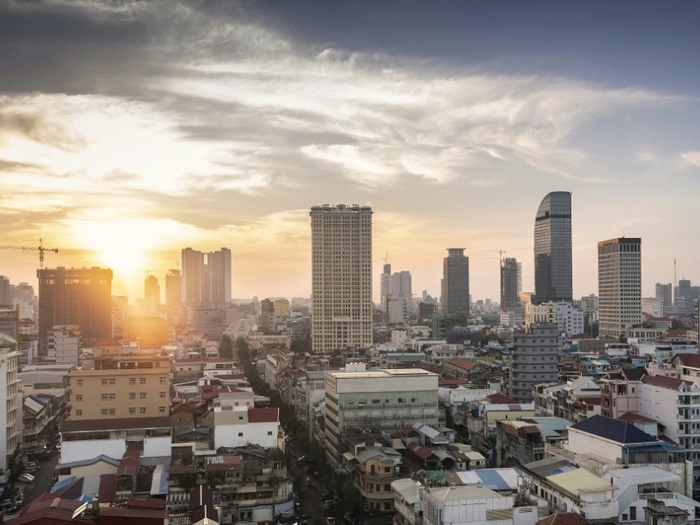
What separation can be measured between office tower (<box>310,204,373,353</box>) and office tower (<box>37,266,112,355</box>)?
2433 centimetres

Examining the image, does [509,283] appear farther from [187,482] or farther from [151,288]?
[187,482]

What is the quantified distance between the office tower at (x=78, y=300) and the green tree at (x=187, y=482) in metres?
54.9

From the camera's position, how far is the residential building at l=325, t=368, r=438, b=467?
2445cm

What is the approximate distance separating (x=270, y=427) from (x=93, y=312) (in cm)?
5521

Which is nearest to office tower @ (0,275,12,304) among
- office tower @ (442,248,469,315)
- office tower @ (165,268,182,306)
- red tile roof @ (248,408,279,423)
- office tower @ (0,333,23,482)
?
office tower @ (165,268,182,306)

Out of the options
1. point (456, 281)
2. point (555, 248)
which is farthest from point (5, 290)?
point (555, 248)

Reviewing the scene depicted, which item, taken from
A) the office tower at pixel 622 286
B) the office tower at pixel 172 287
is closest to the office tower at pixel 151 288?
the office tower at pixel 172 287

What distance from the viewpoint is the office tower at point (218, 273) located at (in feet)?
477

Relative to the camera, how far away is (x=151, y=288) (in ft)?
495

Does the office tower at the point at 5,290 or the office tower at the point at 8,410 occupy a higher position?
the office tower at the point at 5,290

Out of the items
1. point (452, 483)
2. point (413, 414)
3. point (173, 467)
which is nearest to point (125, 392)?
point (173, 467)

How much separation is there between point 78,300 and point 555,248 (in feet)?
217

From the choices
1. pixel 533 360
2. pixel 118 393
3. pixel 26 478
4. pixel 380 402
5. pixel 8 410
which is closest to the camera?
pixel 26 478

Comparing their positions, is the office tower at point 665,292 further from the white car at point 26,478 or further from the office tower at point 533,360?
the white car at point 26,478
